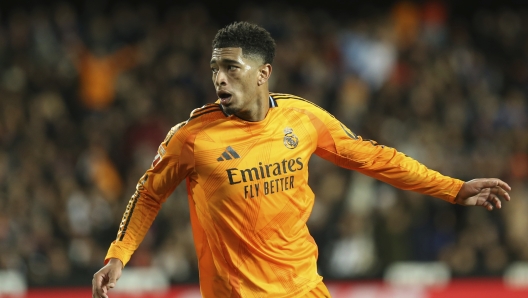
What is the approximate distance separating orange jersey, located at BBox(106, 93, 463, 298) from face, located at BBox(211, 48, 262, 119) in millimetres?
160

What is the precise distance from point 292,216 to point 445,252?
5.77 meters

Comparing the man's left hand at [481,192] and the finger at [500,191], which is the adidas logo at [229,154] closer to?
the man's left hand at [481,192]

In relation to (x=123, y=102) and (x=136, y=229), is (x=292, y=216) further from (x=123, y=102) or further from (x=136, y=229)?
(x=123, y=102)

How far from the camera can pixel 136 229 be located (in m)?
4.91

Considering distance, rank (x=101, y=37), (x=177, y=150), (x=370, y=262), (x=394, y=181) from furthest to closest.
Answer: (x=101, y=37) → (x=370, y=262) → (x=394, y=181) → (x=177, y=150)

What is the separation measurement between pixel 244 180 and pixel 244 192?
6 centimetres

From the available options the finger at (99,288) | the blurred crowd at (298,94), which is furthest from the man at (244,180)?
the blurred crowd at (298,94)

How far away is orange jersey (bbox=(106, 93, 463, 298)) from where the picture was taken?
4.78 m

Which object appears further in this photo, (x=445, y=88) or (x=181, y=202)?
(x=445, y=88)

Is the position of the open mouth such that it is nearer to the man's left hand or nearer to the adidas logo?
the adidas logo

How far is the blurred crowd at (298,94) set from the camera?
10188 millimetres

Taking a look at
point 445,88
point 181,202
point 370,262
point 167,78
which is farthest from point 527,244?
point 167,78

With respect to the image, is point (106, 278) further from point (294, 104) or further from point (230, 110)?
point (294, 104)

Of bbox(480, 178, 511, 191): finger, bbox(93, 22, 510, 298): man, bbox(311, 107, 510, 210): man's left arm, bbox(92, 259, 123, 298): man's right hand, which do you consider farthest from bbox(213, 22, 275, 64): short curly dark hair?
bbox(480, 178, 511, 191): finger
